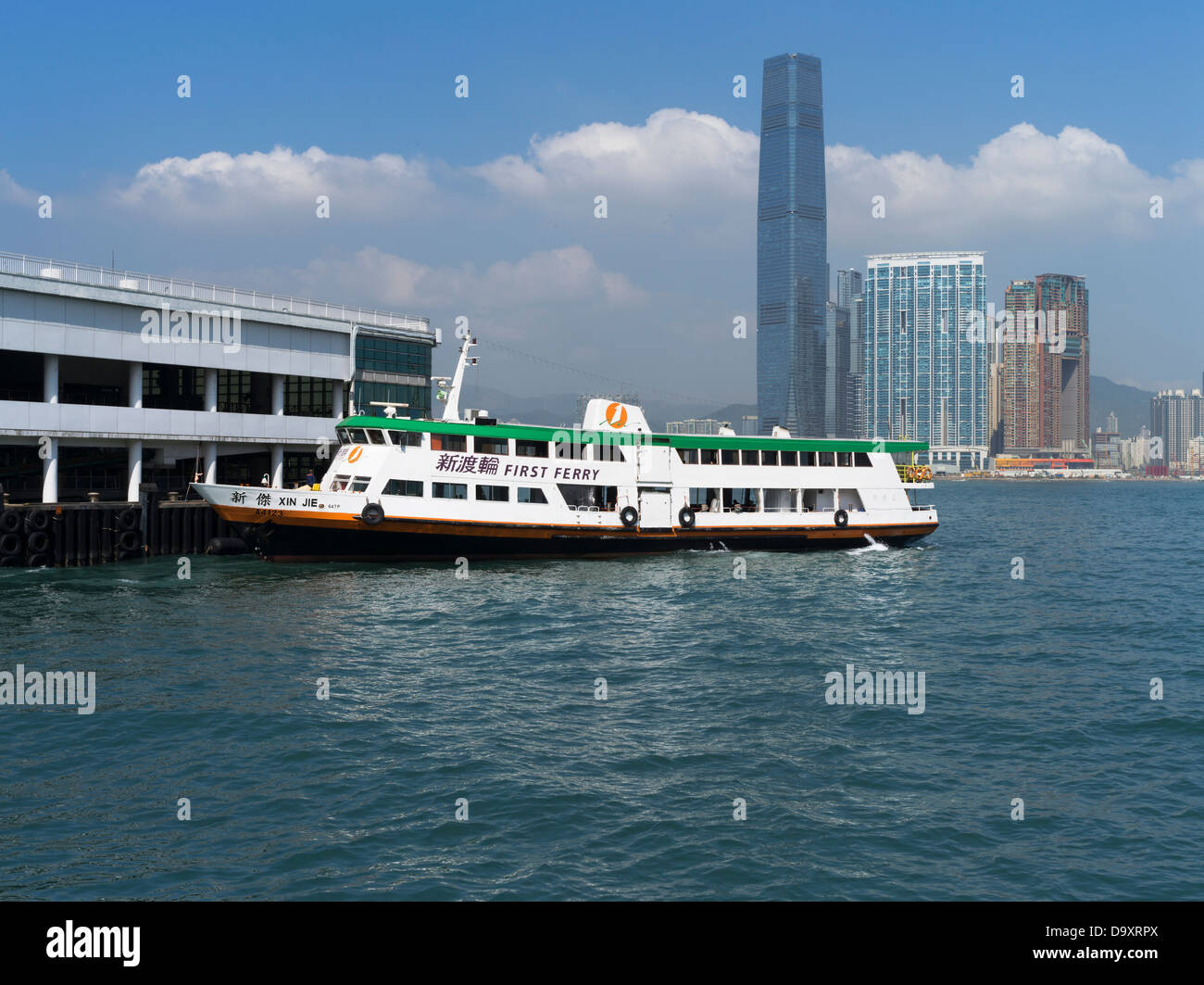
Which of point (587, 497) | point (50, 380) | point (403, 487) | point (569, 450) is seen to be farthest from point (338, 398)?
point (587, 497)

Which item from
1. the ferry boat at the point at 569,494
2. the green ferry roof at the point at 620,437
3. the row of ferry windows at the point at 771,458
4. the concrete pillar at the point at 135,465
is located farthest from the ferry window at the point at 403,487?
the concrete pillar at the point at 135,465

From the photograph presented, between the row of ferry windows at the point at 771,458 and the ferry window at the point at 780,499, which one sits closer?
the row of ferry windows at the point at 771,458

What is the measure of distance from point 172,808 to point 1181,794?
14.8 metres

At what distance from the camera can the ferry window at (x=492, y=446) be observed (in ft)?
130

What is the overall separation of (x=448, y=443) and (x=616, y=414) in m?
8.15

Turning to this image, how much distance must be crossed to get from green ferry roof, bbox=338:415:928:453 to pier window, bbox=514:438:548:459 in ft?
0.91

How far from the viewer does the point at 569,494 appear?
1652 inches

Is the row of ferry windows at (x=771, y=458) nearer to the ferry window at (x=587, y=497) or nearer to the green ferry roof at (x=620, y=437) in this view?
the green ferry roof at (x=620, y=437)

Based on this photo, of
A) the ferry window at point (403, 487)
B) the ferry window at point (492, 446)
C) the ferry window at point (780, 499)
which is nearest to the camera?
the ferry window at point (403, 487)

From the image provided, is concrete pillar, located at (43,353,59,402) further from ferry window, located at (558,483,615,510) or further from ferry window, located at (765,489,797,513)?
ferry window, located at (765,489,797,513)

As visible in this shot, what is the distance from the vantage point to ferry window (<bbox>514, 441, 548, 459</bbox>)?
4050 cm

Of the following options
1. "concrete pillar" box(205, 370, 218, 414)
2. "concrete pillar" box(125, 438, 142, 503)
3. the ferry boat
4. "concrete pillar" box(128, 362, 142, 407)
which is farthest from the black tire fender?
"concrete pillar" box(205, 370, 218, 414)

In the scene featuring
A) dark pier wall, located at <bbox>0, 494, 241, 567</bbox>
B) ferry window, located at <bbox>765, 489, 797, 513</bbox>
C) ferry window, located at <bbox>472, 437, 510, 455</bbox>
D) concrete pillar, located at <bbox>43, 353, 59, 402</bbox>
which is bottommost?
dark pier wall, located at <bbox>0, 494, 241, 567</bbox>
